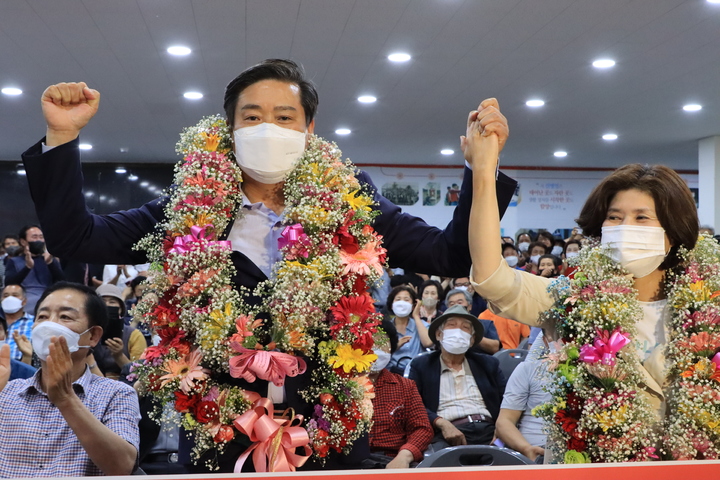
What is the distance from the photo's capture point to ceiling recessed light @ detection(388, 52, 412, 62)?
9305 mm

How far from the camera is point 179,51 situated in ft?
30.6

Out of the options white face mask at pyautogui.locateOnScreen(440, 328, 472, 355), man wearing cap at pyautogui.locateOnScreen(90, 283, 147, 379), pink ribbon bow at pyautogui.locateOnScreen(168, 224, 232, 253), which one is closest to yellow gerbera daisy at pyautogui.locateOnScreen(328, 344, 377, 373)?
pink ribbon bow at pyautogui.locateOnScreen(168, 224, 232, 253)

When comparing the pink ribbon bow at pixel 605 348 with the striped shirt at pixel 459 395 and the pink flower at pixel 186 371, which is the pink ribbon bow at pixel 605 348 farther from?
the striped shirt at pixel 459 395

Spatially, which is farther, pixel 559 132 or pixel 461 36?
Answer: pixel 559 132

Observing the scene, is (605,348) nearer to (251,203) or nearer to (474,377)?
(251,203)

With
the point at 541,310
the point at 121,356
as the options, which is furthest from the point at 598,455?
the point at 121,356

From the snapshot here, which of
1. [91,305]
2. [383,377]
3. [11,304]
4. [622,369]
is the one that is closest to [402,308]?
[383,377]

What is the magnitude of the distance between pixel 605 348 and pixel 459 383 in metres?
3.30

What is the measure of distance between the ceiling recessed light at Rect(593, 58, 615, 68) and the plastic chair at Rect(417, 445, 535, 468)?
693 cm

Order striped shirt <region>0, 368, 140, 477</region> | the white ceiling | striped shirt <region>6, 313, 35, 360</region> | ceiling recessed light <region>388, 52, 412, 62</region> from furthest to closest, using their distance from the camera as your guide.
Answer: ceiling recessed light <region>388, 52, 412, 62</region> < the white ceiling < striped shirt <region>6, 313, 35, 360</region> < striped shirt <region>0, 368, 140, 477</region>

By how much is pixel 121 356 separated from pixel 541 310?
4526mm

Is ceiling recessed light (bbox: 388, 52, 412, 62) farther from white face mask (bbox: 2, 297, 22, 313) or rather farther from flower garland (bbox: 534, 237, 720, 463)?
flower garland (bbox: 534, 237, 720, 463)

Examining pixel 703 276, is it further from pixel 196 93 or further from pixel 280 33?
pixel 196 93

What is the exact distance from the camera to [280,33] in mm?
8562
